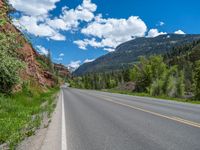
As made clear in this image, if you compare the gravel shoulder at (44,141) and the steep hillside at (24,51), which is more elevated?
the steep hillside at (24,51)

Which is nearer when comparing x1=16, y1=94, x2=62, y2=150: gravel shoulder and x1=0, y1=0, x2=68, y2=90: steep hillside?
x1=16, y1=94, x2=62, y2=150: gravel shoulder

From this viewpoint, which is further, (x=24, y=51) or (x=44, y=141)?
(x=24, y=51)

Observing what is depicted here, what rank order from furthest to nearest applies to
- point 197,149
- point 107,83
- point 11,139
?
point 107,83 < point 11,139 < point 197,149

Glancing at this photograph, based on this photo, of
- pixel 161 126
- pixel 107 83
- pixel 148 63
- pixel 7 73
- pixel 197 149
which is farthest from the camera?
pixel 107 83

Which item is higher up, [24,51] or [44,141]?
[24,51]

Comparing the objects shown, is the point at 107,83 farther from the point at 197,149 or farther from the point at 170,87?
the point at 197,149

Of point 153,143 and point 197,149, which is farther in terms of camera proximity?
point 153,143

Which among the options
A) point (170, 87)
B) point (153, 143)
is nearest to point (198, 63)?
point (170, 87)

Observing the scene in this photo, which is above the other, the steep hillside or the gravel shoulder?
the steep hillside

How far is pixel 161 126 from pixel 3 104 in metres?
8.89

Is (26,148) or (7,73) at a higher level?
(7,73)

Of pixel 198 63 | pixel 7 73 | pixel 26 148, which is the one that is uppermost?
pixel 198 63

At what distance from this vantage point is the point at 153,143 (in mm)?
8016

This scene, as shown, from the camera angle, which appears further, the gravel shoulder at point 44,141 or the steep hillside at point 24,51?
the steep hillside at point 24,51
